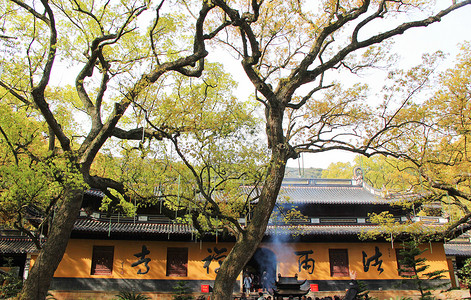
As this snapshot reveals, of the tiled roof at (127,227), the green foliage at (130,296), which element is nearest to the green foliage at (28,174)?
the tiled roof at (127,227)

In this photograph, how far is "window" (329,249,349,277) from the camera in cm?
1639

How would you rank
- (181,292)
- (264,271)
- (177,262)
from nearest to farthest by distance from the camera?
(181,292) → (177,262) → (264,271)

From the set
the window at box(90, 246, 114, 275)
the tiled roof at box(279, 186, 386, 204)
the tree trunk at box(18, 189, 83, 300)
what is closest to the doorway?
the tiled roof at box(279, 186, 386, 204)

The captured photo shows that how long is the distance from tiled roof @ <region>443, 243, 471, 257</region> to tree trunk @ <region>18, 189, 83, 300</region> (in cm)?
1810

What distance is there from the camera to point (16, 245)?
16594 millimetres

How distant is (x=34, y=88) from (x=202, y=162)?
4220 mm

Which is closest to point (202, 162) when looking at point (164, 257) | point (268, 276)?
point (164, 257)

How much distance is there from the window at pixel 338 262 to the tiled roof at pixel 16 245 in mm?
13069

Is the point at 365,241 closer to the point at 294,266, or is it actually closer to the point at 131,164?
the point at 294,266

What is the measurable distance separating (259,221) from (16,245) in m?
13.5

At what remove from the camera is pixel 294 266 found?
53.3 feet

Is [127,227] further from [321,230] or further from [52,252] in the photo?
[321,230]

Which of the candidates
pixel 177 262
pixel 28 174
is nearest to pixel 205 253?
pixel 177 262

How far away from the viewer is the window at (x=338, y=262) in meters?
16.4
